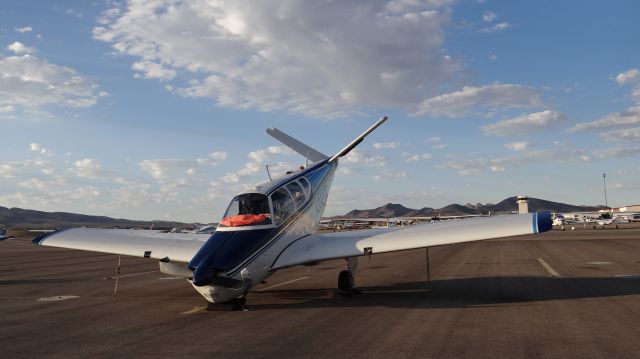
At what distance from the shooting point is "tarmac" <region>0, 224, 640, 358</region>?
7059mm

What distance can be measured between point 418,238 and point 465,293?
2780 millimetres

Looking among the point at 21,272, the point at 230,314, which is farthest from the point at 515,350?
the point at 21,272

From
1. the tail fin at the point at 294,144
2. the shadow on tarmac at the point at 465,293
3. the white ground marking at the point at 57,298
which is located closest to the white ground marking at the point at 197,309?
the shadow on tarmac at the point at 465,293

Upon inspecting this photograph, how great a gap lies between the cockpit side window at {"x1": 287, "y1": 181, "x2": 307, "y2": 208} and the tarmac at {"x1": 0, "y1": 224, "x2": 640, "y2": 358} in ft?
8.43

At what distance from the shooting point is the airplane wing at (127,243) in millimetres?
12773

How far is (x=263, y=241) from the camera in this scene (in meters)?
11.5

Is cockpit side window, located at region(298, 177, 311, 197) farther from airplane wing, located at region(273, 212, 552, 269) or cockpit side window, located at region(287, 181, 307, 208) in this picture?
airplane wing, located at region(273, 212, 552, 269)

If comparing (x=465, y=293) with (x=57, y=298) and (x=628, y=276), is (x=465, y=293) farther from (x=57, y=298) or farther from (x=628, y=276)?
(x=57, y=298)

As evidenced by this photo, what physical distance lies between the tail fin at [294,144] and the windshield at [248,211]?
35.6 ft

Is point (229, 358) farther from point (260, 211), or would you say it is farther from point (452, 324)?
point (260, 211)

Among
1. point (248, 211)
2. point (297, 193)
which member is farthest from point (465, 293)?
point (248, 211)

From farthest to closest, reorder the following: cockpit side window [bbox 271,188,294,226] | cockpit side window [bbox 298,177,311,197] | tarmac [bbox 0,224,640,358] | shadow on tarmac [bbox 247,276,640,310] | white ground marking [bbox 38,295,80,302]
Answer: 1. cockpit side window [bbox 298,177,311,197]
2. white ground marking [bbox 38,295,80,302]
3. cockpit side window [bbox 271,188,294,226]
4. shadow on tarmac [bbox 247,276,640,310]
5. tarmac [bbox 0,224,640,358]

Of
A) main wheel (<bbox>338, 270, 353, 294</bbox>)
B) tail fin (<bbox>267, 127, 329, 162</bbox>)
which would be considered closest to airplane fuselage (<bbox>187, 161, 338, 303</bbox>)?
main wheel (<bbox>338, 270, 353, 294</bbox>)

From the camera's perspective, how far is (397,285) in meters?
15.7
